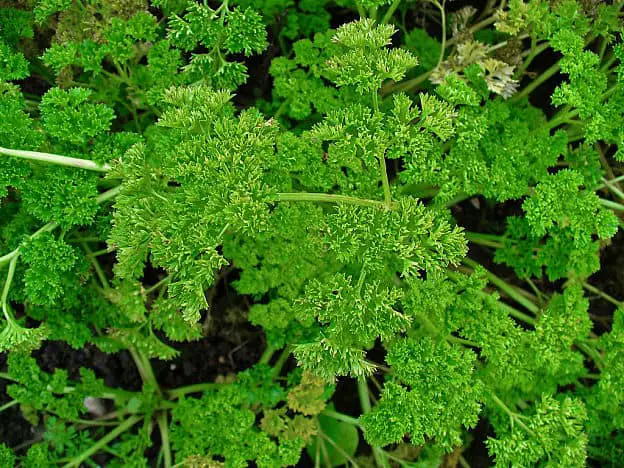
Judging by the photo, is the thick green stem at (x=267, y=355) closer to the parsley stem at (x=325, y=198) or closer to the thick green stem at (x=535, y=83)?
the parsley stem at (x=325, y=198)

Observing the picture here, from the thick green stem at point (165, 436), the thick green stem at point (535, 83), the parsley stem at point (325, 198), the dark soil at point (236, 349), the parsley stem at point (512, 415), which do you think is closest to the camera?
the parsley stem at point (325, 198)

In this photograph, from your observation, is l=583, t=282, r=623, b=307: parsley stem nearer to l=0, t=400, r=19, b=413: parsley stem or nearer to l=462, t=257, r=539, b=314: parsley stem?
l=462, t=257, r=539, b=314: parsley stem

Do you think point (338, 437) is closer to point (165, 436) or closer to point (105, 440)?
point (165, 436)

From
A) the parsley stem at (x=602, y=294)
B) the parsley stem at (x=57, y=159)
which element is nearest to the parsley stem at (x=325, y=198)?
the parsley stem at (x=57, y=159)

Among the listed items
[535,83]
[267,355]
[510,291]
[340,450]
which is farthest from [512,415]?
[535,83]

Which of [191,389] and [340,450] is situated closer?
[340,450]

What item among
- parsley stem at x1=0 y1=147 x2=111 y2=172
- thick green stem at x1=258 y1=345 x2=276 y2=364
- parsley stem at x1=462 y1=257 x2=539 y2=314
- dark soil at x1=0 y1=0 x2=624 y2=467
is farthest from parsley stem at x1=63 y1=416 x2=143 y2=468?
Result: parsley stem at x1=462 y1=257 x2=539 y2=314
